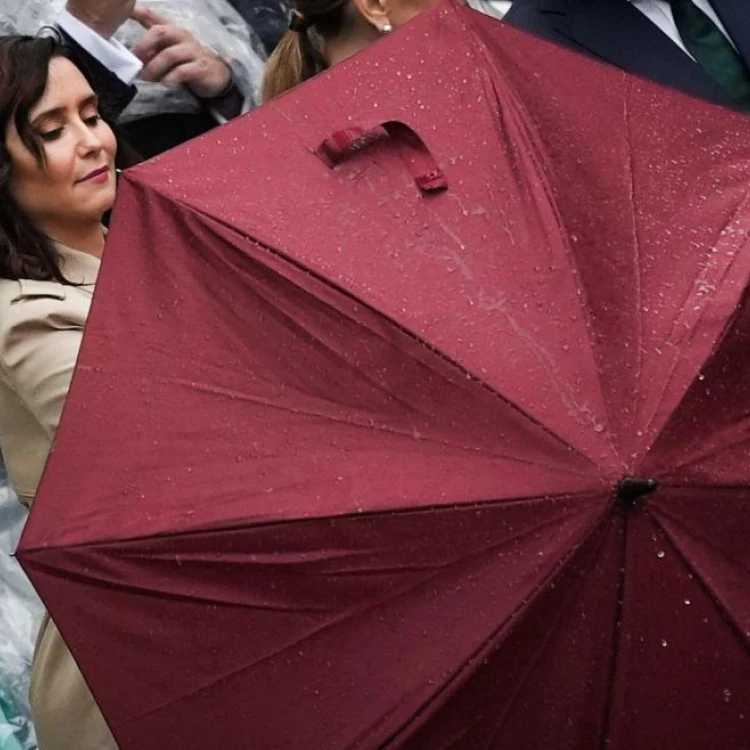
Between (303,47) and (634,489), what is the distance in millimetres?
1473

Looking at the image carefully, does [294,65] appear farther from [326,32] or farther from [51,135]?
[51,135]

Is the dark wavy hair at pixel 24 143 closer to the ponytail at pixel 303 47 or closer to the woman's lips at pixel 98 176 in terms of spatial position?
the woman's lips at pixel 98 176

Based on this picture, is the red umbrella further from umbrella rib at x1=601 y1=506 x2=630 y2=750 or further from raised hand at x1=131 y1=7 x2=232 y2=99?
raised hand at x1=131 y1=7 x2=232 y2=99

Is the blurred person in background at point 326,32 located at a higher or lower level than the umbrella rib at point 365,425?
higher

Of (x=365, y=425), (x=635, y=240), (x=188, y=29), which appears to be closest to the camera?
(x=365, y=425)

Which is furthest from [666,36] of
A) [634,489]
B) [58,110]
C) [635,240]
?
[634,489]

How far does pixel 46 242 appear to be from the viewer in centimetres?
239

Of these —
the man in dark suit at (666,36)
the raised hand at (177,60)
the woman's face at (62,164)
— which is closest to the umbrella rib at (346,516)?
the woman's face at (62,164)

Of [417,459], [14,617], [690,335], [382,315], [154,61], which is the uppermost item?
[154,61]

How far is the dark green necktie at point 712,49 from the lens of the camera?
262 cm

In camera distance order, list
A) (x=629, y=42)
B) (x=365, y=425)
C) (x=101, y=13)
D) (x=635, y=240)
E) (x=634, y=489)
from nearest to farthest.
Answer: (x=634, y=489) → (x=365, y=425) → (x=635, y=240) → (x=629, y=42) → (x=101, y=13)

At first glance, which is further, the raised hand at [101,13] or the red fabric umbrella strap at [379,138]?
the raised hand at [101,13]

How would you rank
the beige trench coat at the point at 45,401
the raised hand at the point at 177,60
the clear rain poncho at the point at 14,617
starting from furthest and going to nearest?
the clear rain poncho at the point at 14,617 → the raised hand at the point at 177,60 → the beige trench coat at the point at 45,401

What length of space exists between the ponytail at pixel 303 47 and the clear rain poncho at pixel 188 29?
0.37 meters
